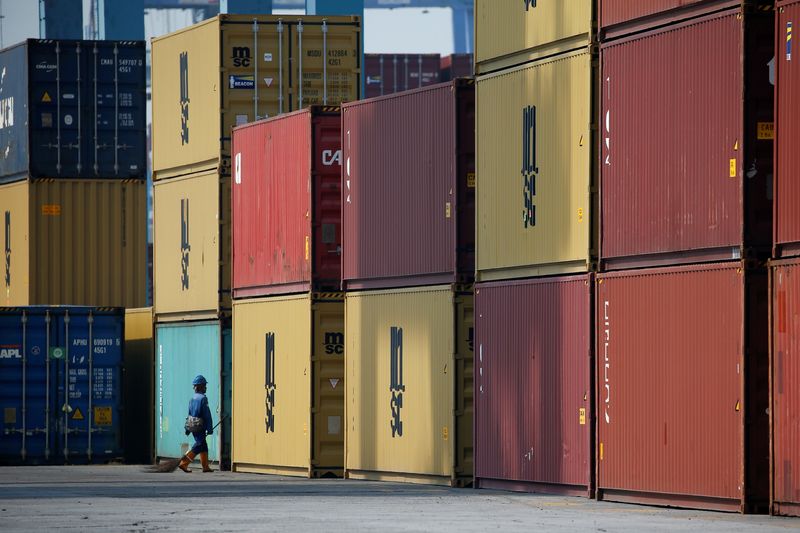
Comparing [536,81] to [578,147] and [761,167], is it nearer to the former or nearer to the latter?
[578,147]

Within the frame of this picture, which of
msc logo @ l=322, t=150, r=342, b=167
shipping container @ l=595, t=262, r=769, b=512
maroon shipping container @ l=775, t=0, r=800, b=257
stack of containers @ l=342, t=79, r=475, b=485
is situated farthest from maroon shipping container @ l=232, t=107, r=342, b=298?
maroon shipping container @ l=775, t=0, r=800, b=257

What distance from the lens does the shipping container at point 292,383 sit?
2566 centimetres

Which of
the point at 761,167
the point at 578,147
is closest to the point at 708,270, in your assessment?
the point at 761,167

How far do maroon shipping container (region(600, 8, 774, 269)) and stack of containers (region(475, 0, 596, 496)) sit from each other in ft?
2.10

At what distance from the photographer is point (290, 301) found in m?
26.1

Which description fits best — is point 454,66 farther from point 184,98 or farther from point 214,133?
point 214,133

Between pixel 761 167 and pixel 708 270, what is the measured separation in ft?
3.85

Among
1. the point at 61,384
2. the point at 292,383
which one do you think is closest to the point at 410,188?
the point at 292,383

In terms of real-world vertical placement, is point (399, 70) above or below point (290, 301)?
above

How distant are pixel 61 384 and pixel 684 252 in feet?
51.2

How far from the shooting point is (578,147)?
67.1 feet

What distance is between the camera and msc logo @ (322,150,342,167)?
25734 millimetres

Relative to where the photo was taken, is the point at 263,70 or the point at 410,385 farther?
the point at 263,70

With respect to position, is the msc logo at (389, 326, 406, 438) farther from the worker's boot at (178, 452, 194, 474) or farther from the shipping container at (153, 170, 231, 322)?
the shipping container at (153, 170, 231, 322)
